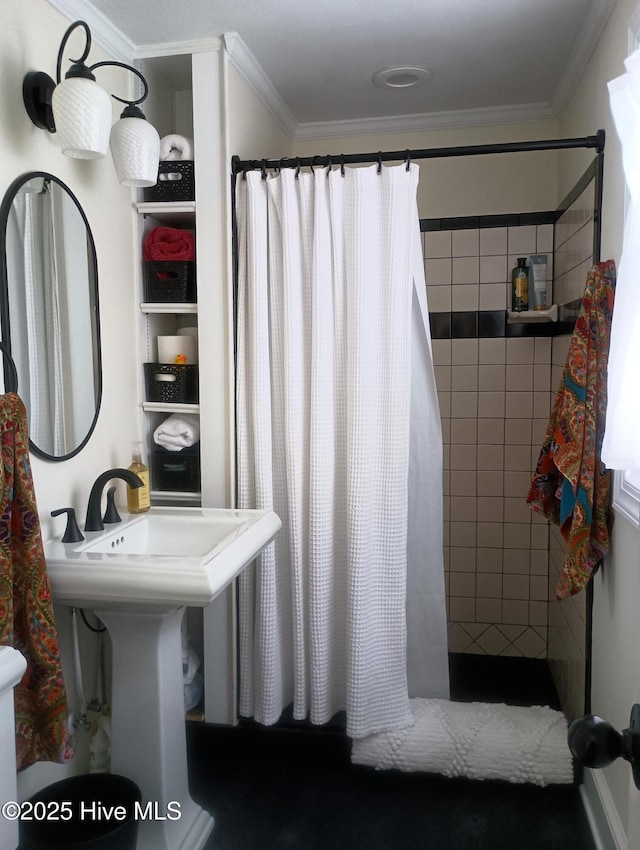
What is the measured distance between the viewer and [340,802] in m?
2.09

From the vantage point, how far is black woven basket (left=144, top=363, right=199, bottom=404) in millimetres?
2285

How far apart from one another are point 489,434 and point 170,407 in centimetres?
147

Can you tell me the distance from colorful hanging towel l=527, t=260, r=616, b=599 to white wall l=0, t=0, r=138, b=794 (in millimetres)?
1398

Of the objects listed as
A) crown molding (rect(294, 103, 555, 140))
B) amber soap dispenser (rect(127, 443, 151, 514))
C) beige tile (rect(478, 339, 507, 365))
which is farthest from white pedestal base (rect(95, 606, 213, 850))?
crown molding (rect(294, 103, 555, 140))

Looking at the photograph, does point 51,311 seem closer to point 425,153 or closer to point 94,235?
point 94,235

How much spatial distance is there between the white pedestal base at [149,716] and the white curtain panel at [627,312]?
1202 millimetres

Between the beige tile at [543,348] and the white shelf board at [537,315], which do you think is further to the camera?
the beige tile at [543,348]

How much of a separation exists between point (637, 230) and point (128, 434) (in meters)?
1.74

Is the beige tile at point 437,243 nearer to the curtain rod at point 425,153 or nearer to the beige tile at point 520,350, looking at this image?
the beige tile at point 520,350

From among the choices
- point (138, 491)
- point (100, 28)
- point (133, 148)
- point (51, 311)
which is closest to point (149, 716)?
point (138, 491)

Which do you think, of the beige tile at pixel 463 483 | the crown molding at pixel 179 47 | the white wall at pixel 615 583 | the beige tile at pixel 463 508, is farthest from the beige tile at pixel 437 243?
the crown molding at pixel 179 47

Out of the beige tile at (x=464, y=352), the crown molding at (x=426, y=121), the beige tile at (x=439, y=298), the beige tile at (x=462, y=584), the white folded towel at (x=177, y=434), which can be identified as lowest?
the beige tile at (x=462, y=584)

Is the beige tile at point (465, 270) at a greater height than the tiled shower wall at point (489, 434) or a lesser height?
greater

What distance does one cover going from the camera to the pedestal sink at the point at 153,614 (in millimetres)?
1562
